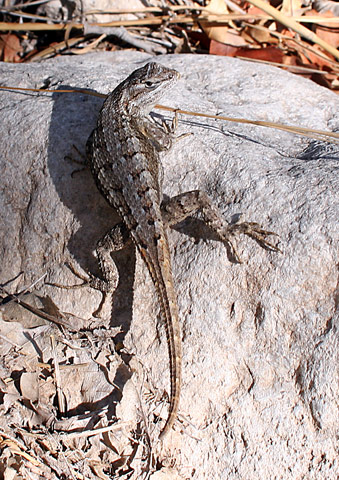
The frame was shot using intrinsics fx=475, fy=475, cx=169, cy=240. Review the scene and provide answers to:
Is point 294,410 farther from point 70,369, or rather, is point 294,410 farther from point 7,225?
point 7,225

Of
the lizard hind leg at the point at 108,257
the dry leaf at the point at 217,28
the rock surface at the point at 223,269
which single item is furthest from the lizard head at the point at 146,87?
the dry leaf at the point at 217,28

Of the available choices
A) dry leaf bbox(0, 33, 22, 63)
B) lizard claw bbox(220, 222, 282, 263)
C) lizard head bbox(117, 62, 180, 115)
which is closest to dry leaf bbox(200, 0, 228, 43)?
lizard head bbox(117, 62, 180, 115)

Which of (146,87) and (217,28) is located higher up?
(217,28)

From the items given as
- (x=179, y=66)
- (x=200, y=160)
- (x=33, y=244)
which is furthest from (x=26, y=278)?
(x=179, y=66)

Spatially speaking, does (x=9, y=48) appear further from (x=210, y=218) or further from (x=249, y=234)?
(x=249, y=234)

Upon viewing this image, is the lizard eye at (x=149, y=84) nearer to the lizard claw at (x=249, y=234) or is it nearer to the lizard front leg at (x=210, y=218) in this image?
the lizard front leg at (x=210, y=218)

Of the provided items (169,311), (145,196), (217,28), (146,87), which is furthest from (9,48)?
(169,311)
